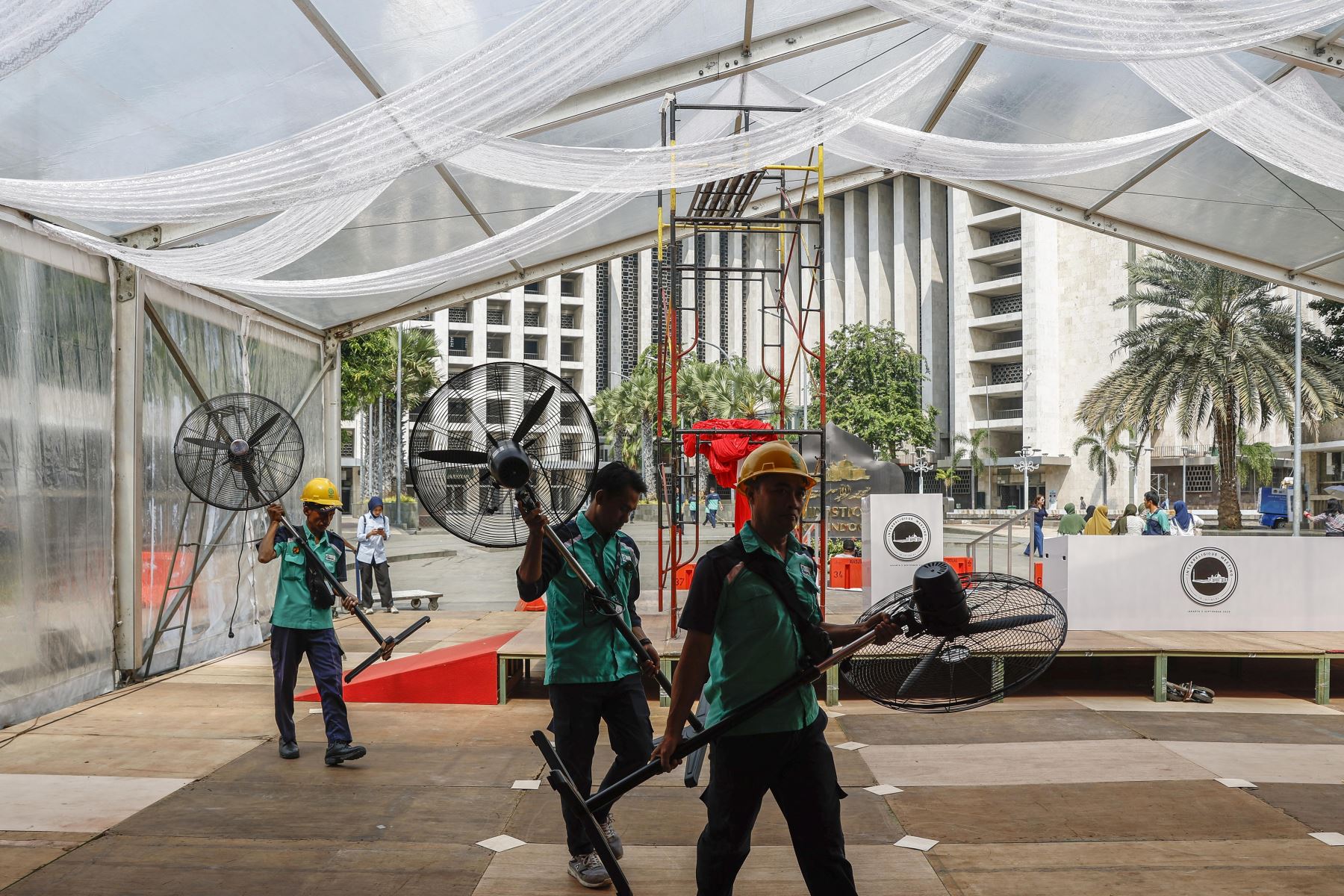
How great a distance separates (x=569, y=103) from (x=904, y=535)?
17.3 ft

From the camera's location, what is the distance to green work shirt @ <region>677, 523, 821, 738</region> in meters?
3.53

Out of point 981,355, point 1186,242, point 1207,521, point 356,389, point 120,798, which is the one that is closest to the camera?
point 120,798

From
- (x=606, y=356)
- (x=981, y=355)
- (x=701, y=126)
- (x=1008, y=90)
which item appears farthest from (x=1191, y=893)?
(x=606, y=356)

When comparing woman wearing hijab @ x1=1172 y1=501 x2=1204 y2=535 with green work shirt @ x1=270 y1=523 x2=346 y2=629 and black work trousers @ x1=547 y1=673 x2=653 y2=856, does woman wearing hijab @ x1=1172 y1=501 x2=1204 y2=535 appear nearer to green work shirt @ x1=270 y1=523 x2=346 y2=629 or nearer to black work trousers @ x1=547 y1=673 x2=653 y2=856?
green work shirt @ x1=270 y1=523 x2=346 y2=629

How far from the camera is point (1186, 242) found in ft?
40.6

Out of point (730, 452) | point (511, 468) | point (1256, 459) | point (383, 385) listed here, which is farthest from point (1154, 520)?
point (1256, 459)

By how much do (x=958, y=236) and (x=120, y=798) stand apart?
7533cm

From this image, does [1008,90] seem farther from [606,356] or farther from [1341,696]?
[606,356]

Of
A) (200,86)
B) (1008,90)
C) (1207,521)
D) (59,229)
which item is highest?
(1008,90)

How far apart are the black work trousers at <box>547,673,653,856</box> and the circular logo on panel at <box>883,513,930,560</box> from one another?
615 cm

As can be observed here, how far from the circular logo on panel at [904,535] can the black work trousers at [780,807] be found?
23.6 ft

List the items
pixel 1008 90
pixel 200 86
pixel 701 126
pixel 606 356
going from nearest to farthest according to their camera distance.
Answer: pixel 200 86, pixel 1008 90, pixel 701 126, pixel 606 356

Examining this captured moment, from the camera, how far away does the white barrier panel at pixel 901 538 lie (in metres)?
10.6

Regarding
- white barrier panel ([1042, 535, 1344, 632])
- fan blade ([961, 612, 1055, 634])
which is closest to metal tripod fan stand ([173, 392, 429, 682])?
fan blade ([961, 612, 1055, 634])
